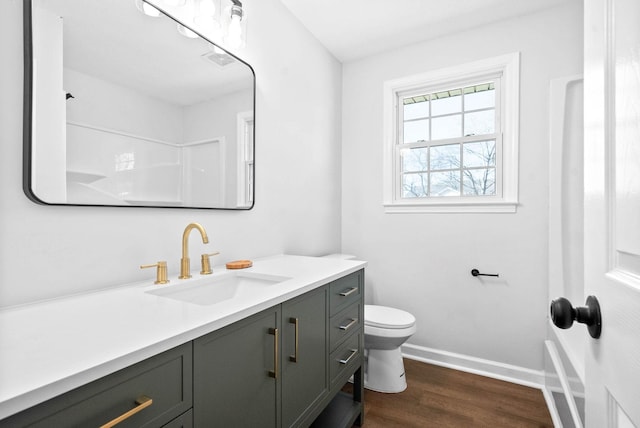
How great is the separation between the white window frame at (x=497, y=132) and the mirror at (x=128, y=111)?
1347 mm

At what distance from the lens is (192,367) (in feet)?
2.58

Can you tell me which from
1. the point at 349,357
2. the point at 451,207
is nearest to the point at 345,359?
the point at 349,357

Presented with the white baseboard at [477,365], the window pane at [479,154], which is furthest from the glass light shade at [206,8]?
the white baseboard at [477,365]

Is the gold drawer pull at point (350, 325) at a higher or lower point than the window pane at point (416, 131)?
lower

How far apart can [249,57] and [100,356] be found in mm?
Answer: 1700

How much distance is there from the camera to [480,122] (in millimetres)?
2428

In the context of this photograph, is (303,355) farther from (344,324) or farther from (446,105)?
(446,105)

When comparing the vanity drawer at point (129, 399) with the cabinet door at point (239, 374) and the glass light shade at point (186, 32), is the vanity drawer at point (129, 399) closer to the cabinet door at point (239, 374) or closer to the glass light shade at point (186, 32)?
the cabinet door at point (239, 374)

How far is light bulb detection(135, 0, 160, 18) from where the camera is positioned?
1.27 m

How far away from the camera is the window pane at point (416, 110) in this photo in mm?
2654

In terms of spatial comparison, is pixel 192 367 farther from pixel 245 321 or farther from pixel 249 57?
pixel 249 57

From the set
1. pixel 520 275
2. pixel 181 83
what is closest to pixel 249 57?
pixel 181 83

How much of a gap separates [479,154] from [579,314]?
2.09 metres

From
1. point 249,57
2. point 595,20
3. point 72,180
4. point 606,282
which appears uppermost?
point 249,57
